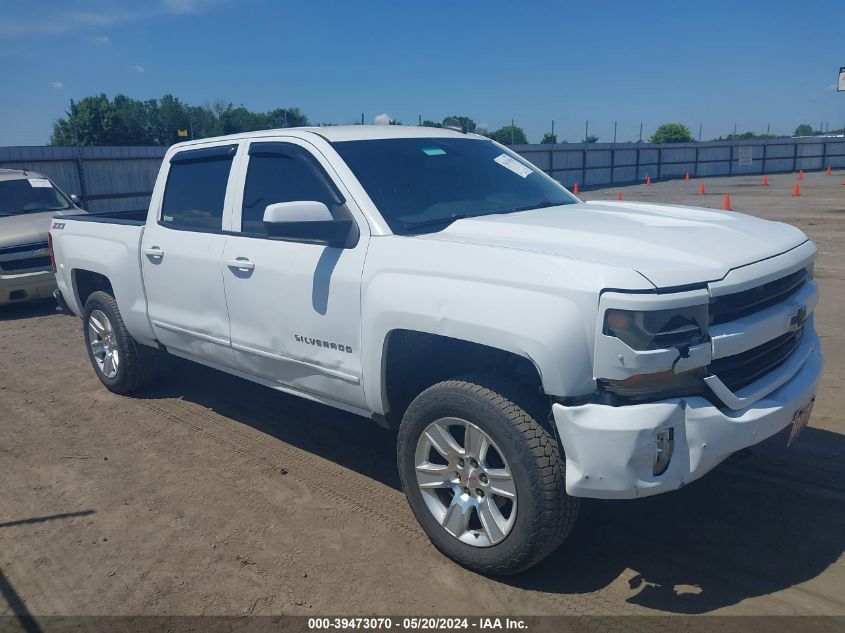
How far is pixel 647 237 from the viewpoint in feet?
11.2

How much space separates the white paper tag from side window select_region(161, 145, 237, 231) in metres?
1.74

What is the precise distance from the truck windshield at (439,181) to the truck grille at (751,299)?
4.85 ft

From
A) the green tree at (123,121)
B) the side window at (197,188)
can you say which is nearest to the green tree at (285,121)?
the side window at (197,188)

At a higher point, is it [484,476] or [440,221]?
[440,221]

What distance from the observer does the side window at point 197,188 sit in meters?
4.94

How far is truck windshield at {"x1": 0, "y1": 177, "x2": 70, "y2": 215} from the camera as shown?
10586 mm

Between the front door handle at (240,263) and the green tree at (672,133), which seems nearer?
the front door handle at (240,263)

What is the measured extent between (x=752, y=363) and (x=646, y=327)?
74cm

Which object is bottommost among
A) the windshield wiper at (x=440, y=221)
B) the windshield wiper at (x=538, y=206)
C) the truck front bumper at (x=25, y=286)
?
the truck front bumper at (x=25, y=286)

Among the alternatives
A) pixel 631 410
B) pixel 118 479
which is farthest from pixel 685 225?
pixel 118 479

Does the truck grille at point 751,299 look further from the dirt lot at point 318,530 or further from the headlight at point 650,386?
the dirt lot at point 318,530

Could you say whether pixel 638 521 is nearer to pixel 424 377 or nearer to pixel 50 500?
pixel 424 377

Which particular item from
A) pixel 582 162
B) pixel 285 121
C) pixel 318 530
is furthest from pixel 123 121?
pixel 318 530

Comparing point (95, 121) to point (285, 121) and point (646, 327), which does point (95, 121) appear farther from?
point (646, 327)
